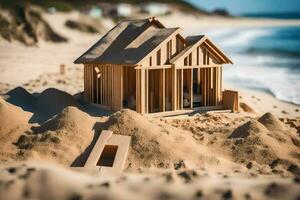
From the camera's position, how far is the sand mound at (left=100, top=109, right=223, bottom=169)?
11492 mm

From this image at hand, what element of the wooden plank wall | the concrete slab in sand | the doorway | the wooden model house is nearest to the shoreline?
the doorway

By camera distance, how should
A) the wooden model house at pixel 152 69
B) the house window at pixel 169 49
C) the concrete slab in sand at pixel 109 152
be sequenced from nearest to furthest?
the concrete slab in sand at pixel 109 152 → the wooden model house at pixel 152 69 → the house window at pixel 169 49

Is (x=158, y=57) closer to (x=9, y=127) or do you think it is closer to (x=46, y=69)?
(x=9, y=127)

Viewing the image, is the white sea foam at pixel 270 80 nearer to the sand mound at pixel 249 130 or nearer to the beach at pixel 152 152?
the beach at pixel 152 152

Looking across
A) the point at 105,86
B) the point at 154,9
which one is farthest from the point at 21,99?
the point at 154,9

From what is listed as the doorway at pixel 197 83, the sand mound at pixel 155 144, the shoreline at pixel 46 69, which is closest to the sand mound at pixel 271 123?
the sand mound at pixel 155 144

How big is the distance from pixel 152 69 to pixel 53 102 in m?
3.12

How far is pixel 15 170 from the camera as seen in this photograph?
8.52m

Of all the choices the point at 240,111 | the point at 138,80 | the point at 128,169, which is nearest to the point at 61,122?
the point at 128,169

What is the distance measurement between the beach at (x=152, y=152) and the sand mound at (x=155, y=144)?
2cm

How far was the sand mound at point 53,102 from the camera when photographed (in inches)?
642

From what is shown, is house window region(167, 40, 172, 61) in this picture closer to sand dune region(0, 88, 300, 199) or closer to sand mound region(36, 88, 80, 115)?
sand dune region(0, 88, 300, 199)

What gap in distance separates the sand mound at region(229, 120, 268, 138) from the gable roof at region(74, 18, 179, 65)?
364cm

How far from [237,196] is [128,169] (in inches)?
145
